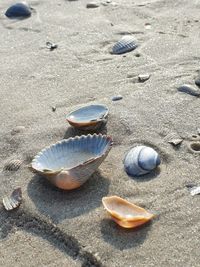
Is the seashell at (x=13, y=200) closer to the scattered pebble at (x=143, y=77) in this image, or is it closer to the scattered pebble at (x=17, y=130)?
the scattered pebble at (x=17, y=130)

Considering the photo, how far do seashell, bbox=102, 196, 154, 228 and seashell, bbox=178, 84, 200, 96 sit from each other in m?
Result: 1.37

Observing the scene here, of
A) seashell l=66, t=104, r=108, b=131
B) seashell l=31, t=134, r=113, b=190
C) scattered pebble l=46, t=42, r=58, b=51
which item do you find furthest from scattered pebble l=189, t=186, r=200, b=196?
scattered pebble l=46, t=42, r=58, b=51

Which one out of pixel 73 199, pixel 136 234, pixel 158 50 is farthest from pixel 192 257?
pixel 158 50

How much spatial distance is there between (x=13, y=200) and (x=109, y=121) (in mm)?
994

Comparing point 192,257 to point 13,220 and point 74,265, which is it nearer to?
point 74,265

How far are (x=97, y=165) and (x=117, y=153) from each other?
0.33 metres

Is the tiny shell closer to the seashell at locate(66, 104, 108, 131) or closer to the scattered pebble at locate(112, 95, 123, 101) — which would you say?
the seashell at locate(66, 104, 108, 131)

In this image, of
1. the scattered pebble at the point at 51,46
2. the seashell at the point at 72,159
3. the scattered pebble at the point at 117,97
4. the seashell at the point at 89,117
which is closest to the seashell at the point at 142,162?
the seashell at the point at 72,159

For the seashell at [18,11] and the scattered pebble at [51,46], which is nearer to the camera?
the scattered pebble at [51,46]

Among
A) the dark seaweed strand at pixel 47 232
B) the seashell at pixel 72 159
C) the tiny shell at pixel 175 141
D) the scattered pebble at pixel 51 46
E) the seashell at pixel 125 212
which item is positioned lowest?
the scattered pebble at pixel 51 46

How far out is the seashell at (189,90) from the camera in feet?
12.5

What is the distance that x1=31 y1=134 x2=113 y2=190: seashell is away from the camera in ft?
9.46

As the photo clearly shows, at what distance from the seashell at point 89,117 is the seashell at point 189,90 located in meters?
0.69

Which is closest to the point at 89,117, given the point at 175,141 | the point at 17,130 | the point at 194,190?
the point at 17,130
